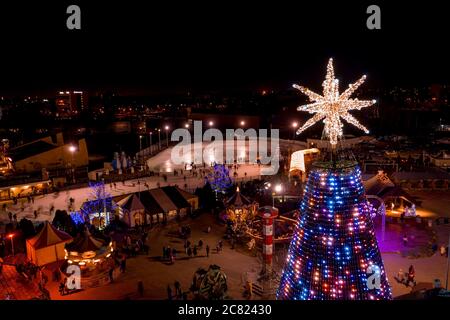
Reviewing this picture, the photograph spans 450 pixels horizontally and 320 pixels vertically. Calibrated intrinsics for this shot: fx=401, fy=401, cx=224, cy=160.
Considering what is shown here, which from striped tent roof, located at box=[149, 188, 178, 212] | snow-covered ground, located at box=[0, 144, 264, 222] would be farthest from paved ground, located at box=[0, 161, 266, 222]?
striped tent roof, located at box=[149, 188, 178, 212]

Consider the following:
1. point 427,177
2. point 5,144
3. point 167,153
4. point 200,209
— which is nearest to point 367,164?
point 427,177

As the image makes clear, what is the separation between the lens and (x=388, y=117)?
2721 inches

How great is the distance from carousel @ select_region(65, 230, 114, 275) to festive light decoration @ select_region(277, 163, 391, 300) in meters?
8.21

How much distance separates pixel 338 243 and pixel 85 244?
9.34m

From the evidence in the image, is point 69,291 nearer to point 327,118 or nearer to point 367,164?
point 327,118

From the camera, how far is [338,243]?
23.1 ft

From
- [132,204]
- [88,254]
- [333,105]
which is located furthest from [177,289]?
[132,204]

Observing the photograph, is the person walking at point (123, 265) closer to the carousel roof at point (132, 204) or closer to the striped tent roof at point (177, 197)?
the carousel roof at point (132, 204)

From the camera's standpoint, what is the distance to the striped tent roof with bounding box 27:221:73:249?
14367mm

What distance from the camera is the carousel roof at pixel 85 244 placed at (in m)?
13.4

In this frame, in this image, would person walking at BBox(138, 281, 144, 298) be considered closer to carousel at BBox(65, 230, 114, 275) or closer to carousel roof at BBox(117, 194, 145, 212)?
carousel at BBox(65, 230, 114, 275)

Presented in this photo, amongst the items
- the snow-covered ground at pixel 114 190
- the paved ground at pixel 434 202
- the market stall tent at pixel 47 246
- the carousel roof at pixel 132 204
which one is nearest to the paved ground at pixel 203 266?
the market stall tent at pixel 47 246

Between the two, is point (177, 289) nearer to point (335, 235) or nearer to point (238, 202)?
point (335, 235)

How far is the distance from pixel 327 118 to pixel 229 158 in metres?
25.0
